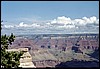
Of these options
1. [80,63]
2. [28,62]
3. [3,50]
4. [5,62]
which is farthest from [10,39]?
[80,63]

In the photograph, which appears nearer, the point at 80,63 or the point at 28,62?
the point at 28,62

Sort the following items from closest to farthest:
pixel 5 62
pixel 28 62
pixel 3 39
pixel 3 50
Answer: pixel 5 62, pixel 3 50, pixel 3 39, pixel 28 62

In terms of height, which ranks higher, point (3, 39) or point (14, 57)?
point (3, 39)

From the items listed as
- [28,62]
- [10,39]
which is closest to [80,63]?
[28,62]

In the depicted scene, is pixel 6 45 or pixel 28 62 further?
pixel 28 62

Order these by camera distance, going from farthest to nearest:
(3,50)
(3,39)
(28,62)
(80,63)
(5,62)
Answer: (80,63) → (28,62) → (3,39) → (3,50) → (5,62)

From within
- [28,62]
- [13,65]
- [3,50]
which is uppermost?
[3,50]

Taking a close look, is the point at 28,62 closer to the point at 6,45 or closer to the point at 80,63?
the point at 6,45

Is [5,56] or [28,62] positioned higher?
[5,56]

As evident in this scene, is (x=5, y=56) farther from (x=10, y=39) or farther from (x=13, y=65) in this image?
(x=10, y=39)

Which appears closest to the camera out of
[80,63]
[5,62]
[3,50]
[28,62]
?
[5,62]
